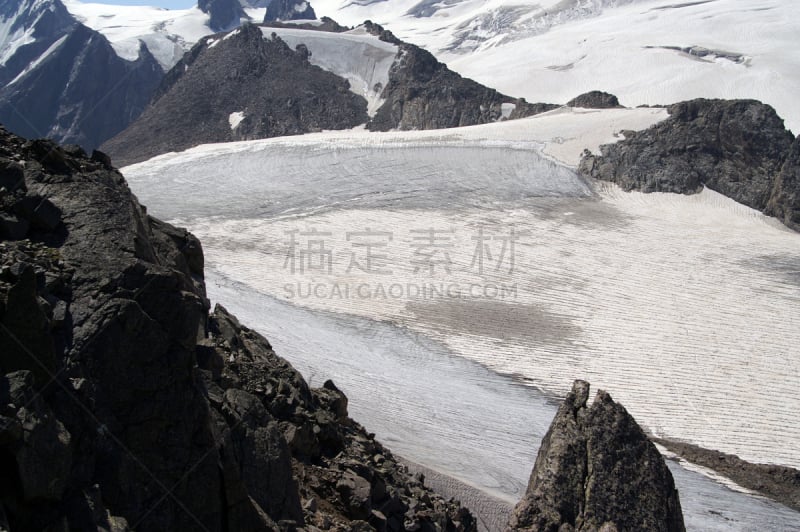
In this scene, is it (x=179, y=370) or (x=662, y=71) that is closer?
(x=179, y=370)

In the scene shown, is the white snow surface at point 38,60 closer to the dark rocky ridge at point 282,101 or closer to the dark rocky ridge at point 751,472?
the dark rocky ridge at point 282,101

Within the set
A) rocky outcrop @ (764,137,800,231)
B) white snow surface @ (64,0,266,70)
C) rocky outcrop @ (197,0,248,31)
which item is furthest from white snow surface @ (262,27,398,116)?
rocky outcrop @ (197,0,248,31)

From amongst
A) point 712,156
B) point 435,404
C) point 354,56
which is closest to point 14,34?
point 354,56

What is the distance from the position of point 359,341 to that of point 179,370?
1159 centimetres

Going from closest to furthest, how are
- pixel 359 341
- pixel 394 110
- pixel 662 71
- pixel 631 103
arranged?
pixel 359 341 < pixel 394 110 < pixel 631 103 < pixel 662 71

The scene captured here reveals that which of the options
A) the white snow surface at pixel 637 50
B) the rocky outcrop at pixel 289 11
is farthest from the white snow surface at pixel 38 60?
the white snow surface at pixel 637 50

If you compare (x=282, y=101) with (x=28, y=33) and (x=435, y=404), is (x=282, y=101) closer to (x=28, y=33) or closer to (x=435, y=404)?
(x=435, y=404)

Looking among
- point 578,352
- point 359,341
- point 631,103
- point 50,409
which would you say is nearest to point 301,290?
point 359,341

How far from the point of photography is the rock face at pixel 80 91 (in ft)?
265

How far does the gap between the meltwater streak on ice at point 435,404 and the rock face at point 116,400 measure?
15.1ft

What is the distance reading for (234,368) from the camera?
805 centimetres

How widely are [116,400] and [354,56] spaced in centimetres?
4992

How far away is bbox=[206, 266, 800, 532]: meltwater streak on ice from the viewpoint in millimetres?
11953

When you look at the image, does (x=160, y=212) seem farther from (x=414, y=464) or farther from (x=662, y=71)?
(x=662, y=71)
